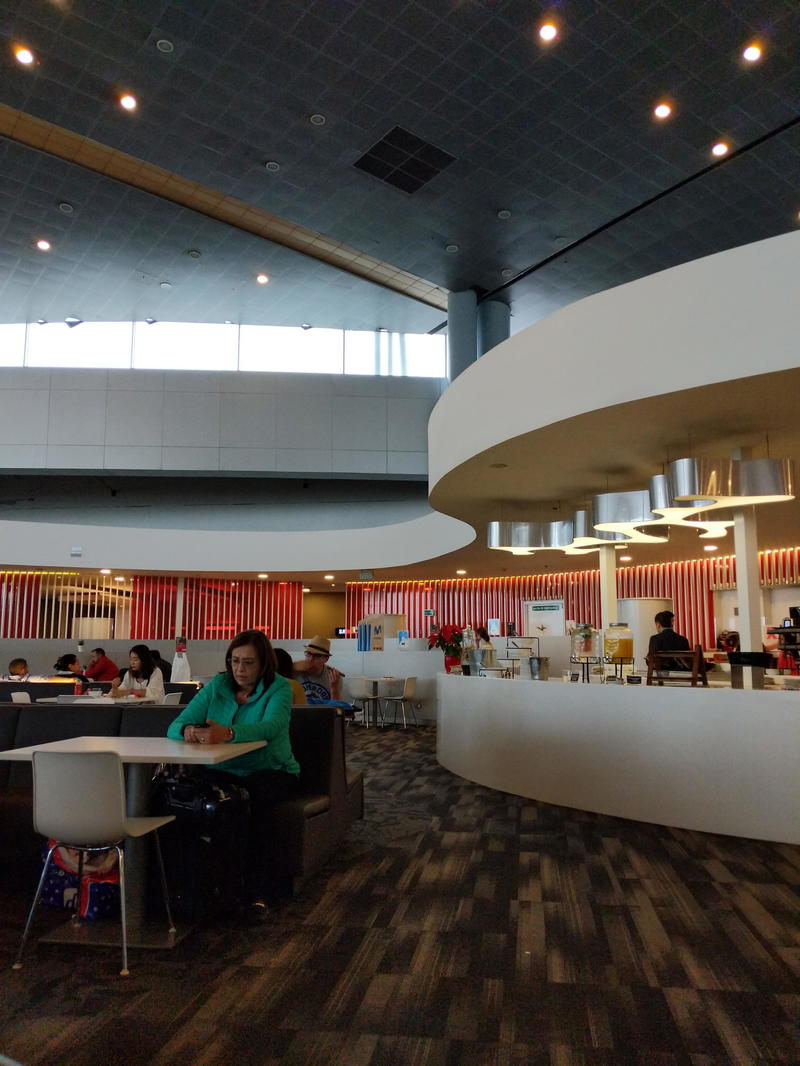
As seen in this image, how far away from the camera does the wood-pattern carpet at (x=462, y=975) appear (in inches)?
99.3

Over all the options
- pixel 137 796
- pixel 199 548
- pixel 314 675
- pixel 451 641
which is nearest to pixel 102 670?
pixel 314 675

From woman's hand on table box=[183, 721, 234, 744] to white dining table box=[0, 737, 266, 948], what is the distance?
0.03 m

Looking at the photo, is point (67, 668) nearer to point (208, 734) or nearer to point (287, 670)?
point (287, 670)

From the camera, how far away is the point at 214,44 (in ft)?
28.7

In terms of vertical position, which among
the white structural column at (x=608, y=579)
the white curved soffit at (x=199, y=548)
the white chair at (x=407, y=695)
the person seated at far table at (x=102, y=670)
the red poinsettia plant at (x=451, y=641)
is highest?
the white curved soffit at (x=199, y=548)

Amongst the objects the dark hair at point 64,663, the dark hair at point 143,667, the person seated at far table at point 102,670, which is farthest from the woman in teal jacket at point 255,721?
the dark hair at point 64,663

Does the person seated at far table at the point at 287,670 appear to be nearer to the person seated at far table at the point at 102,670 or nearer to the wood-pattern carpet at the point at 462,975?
the wood-pattern carpet at the point at 462,975

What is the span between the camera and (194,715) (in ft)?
13.0

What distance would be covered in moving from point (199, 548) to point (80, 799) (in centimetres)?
1255

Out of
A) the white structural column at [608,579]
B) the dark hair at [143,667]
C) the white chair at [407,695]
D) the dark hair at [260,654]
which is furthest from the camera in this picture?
the white chair at [407,695]

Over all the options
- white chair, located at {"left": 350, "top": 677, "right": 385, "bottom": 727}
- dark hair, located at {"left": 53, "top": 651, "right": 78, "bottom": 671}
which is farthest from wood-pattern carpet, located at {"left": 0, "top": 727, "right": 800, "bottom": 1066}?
white chair, located at {"left": 350, "top": 677, "right": 385, "bottom": 727}

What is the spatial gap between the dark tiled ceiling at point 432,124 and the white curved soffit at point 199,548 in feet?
16.2

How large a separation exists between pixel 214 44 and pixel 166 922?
890 cm

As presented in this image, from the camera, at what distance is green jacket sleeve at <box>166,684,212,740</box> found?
387 centimetres
